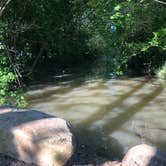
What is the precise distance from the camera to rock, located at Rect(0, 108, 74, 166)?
18.1 feet

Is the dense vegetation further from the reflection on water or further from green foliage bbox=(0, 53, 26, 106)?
the reflection on water

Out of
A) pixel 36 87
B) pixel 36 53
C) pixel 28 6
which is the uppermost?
pixel 28 6

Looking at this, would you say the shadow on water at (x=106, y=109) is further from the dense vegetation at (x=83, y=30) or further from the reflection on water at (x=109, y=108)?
the dense vegetation at (x=83, y=30)

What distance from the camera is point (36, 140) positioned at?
5523 millimetres

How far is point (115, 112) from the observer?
1041 cm

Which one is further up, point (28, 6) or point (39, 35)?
point (28, 6)

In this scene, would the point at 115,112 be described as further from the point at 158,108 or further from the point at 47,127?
the point at 47,127

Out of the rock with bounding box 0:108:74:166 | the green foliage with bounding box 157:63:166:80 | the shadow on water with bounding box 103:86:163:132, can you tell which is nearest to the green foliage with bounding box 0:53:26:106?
the shadow on water with bounding box 103:86:163:132

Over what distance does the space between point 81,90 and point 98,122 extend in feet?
15.1

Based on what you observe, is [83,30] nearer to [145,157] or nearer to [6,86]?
[6,86]

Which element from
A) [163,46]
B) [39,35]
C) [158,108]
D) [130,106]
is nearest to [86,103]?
[130,106]

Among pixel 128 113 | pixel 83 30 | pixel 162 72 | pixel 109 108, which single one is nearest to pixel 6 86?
pixel 109 108

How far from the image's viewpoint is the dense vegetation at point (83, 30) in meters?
12.5

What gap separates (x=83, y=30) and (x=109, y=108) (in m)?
7.39
